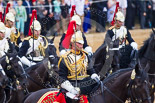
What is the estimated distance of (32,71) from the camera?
12.4 m

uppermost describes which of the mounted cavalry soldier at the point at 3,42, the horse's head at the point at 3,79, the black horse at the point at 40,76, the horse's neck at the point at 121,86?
the mounted cavalry soldier at the point at 3,42

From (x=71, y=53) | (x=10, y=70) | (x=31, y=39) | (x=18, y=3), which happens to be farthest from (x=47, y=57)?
(x=18, y=3)

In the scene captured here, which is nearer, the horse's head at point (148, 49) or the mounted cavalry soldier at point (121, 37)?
the horse's head at point (148, 49)

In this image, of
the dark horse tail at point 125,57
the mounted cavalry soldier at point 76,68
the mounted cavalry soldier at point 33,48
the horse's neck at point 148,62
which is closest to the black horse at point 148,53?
the horse's neck at point 148,62

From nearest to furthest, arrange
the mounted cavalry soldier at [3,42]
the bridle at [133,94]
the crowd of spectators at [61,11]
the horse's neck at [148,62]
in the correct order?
the bridle at [133,94] < the horse's neck at [148,62] < the mounted cavalry soldier at [3,42] < the crowd of spectators at [61,11]

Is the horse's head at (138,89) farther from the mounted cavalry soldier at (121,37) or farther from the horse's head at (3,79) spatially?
the mounted cavalry soldier at (121,37)

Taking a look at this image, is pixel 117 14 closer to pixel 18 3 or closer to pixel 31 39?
pixel 31 39

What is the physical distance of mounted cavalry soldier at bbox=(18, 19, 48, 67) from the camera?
1325cm

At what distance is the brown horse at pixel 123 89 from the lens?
8.77 m

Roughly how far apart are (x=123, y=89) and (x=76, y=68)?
93 cm

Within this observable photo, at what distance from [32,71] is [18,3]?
22.3 ft

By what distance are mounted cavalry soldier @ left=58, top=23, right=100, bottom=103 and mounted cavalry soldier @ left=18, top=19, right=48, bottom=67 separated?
4229 millimetres

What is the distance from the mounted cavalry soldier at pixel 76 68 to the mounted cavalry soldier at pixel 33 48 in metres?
4.23

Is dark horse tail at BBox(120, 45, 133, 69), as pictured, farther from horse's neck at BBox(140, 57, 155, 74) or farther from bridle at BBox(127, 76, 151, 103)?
bridle at BBox(127, 76, 151, 103)
